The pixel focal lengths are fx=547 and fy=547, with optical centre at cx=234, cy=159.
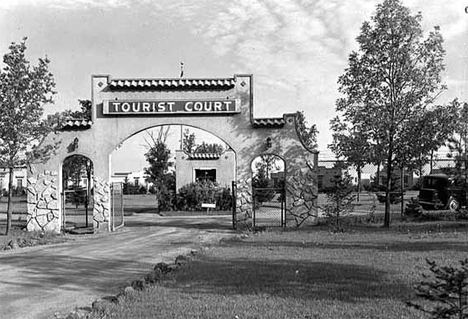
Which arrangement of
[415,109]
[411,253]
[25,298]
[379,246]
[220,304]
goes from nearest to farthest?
[220,304], [25,298], [411,253], [379,246], [415,109]

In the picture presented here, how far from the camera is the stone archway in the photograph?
70.9 ft

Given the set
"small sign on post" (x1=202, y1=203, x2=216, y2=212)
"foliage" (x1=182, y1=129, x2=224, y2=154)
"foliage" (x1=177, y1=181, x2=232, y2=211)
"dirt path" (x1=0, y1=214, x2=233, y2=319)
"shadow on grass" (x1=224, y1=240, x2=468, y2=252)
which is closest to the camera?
"dirt path" (x1=0, y1=214, x2=233, y2=319)

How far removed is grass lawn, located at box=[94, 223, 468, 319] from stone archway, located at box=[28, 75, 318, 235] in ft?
22.6

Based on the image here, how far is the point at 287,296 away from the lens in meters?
7.62

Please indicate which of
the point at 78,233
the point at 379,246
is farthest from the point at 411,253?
the point at 78,233

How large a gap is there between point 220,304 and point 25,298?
10.8 ft

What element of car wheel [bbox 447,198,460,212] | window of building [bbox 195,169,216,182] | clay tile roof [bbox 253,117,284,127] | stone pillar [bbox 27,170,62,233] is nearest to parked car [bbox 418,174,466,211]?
car wheel [bbox 447,198,460,212]

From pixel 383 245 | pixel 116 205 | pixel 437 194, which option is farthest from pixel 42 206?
pixel 437 194

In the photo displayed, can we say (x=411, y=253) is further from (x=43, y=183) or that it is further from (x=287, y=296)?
(x=43, y=183)

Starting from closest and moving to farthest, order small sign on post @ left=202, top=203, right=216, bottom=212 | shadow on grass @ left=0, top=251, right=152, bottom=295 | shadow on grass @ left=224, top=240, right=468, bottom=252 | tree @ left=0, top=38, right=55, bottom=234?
shadow on grass @ left=0, top=251, right=152, bottom=295 → shadow on grass @ left=224, top=240, right=468, bottom=252 → tree @ left=0, top=38, right=55, bottom=234 → small sign on post @ left=202, top=203, right=216, bottom=212

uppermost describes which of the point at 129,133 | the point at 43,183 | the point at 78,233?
the point at 129,133

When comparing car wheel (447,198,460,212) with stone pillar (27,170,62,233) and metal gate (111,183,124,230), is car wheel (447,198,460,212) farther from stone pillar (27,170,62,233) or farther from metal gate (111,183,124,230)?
stone pillar (27,170,62,233)

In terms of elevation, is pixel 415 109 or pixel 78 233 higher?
pixel 415 109

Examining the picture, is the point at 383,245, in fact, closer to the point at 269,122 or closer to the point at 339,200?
the point at 339,200
